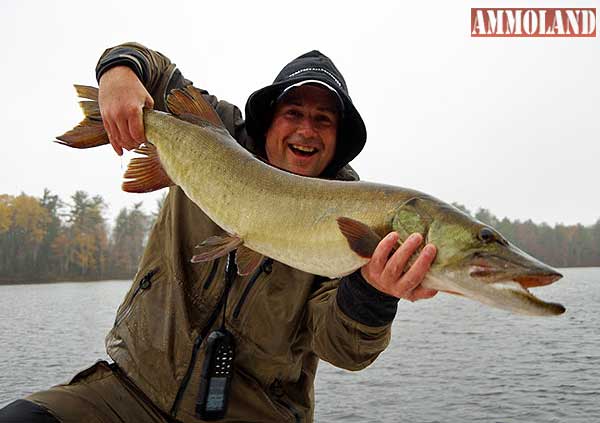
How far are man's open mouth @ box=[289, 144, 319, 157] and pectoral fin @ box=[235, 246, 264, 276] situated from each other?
904 mm

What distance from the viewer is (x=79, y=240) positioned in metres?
53.8

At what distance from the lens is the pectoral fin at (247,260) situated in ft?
8.25

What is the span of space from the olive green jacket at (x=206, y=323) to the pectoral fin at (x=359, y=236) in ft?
2.15

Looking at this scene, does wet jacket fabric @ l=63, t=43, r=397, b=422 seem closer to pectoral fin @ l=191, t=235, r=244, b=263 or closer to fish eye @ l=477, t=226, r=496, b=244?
pectoral fin @ l=191, t=235, r=244, b=263

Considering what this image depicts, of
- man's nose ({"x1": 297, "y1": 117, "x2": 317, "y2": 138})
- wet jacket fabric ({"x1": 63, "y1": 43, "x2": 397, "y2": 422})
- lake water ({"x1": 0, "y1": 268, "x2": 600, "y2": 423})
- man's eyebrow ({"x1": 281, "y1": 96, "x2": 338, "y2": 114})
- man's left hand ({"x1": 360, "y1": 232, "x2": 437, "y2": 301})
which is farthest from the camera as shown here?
lake water ({"x1": 0, "y1": 268, "x2": 600, "y2": 423})

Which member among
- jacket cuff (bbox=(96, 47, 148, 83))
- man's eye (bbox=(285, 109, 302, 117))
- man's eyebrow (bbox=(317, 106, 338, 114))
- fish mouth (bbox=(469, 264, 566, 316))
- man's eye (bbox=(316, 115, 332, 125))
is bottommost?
fish mouth (bbox=(469, 264, 566, 316))

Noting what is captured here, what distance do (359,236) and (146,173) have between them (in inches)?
45.9

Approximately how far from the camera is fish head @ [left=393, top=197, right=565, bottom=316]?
70.9 inches

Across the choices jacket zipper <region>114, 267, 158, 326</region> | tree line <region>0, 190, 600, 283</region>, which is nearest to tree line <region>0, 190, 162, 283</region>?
tree line <region>0, 190, 600, 283</region>

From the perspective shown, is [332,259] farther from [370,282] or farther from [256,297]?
[256,297]

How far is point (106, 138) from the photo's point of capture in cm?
274

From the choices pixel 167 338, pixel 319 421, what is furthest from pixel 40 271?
pixel 167 338

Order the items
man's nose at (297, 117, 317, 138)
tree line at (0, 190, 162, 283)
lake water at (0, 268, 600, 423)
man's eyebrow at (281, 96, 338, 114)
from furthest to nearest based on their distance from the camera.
Answer: tree line at (0, 190, 162, 283) < lake water at (0, 268, 600, 423) < man's eyebrow at (281, 96, 338, 114) < man's nose at (297, 117, 317, 138)

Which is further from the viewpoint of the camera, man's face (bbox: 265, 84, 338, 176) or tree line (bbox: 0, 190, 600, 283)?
tree line (bbox: 0, 190, 600, 283)
